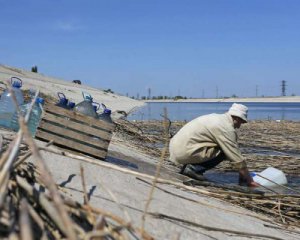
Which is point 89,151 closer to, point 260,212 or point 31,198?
point 260,212

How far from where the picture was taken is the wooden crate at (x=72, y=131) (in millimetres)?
5809

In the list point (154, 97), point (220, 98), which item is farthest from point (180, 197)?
point (220, 98)

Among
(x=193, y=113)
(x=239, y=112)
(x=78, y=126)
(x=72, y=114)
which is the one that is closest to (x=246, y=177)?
(x=239, y=112)

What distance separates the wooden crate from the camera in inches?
229

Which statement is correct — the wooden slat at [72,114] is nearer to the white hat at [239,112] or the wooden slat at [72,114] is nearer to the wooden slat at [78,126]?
the wooden slat at [78,126]

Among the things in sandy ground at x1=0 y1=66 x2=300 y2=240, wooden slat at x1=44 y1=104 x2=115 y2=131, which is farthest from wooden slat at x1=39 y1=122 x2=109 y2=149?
sandy ground at x1=0 y1=66 x2=300 y2=240

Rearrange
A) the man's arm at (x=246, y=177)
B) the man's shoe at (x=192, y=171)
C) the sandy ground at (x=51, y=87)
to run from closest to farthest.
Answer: the man's arm at (x=246, y=177)
the man's shoe at (x=192, y=171)
the sandy ground at (x=51, y=87)

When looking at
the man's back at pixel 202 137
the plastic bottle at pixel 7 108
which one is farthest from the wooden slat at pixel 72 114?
the man's back at pixel 202 137

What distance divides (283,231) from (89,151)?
2.54 meters

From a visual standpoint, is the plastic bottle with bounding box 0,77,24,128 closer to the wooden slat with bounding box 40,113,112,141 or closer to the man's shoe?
the wooden slat with bounding box 40,113,112,141

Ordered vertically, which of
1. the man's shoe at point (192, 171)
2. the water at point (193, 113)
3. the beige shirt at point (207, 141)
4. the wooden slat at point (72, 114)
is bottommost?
the water at point (193, 113)

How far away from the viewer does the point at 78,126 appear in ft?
19.2

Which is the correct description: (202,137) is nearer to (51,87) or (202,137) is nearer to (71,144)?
(71,144)

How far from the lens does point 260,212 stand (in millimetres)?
5297
